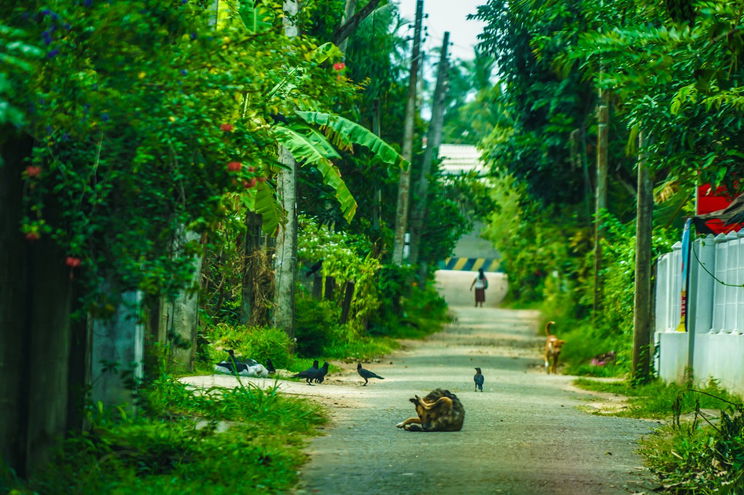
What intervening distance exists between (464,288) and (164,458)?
184 feet

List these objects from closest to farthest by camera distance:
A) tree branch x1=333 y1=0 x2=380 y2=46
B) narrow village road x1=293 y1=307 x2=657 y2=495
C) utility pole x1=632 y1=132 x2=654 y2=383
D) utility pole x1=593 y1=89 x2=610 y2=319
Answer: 1. narrow village road x1=293 y1=307 x2=657 y2=495
2. utility pole x1=632 y1=132 x2=654 y2=383
3. tree branch x1=333 y1=0 x2=380 y2=46
4. utility pole x1=593 y1=89 x2=610 y2=319

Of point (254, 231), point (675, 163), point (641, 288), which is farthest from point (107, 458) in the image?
point (254, 231)

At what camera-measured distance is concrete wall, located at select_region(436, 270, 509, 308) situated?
203ft

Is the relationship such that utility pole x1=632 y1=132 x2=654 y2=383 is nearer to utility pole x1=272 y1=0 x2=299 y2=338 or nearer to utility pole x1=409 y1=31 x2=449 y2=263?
utility pole x1=272 y1=0 x2=299 y2=338

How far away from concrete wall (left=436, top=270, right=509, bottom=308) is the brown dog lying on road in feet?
153

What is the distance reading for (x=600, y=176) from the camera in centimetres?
2869

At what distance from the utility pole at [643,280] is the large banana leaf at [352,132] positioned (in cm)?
419

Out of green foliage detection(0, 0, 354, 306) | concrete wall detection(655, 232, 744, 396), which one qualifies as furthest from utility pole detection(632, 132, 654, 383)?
green foliage detection(0, 0, 354, 306)

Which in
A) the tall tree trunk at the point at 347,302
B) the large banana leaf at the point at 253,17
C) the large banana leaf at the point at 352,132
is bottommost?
the tall tree trunk at the point at 347,302

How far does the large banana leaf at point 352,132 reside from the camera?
17.7m

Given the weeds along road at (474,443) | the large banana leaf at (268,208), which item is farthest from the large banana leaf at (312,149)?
the weeds along road at (474,443)

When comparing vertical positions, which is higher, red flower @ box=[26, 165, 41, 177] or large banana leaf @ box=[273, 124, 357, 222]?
large banana leaf @ box=[273, 124, 357, 222]

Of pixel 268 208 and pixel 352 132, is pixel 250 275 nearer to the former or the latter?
pixel 268 208

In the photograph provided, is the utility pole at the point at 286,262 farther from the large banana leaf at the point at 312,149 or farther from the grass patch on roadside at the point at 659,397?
the grass patch on roadside at the point at 659,397
